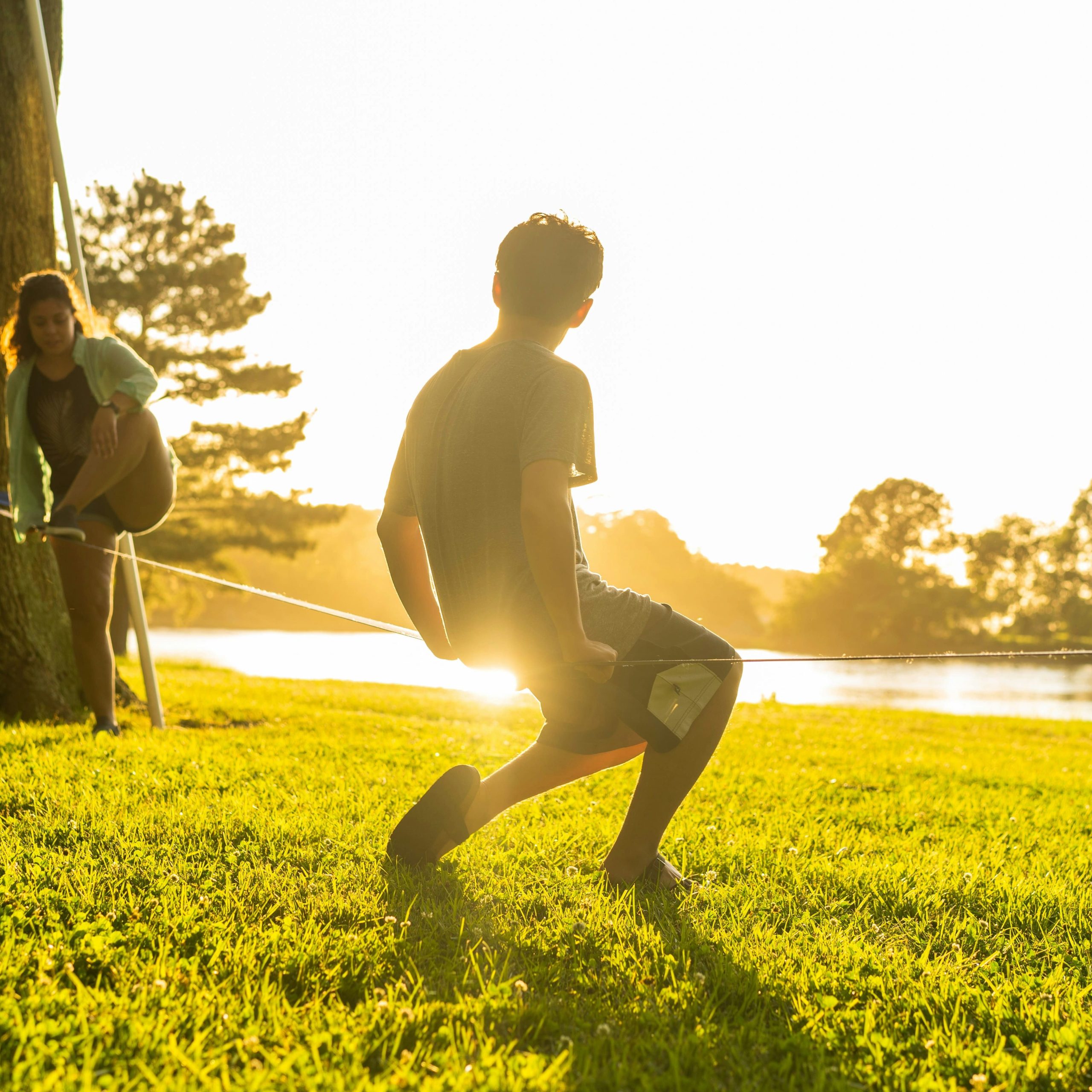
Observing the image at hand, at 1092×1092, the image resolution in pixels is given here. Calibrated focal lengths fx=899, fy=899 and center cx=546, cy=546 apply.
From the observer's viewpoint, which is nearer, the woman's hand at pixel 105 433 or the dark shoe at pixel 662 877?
the dark shoe at pixel 662 877

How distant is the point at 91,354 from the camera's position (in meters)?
4.47

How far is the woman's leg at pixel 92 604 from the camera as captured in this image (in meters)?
4.55

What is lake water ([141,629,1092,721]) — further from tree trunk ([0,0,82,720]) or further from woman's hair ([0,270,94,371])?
woman's hair ([0,270,94,371])

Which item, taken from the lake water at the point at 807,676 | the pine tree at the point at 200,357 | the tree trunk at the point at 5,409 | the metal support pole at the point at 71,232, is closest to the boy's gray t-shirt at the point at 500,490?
the metal support pole at the point at 71,232

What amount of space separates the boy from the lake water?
24.9 feet

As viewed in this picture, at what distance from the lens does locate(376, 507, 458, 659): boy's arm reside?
2.79 m

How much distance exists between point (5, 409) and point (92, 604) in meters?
1.80

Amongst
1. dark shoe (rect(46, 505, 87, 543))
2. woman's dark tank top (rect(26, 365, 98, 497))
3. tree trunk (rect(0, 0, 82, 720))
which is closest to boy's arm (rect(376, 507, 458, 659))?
dark shoe (rect(46, 505, 87, 543))

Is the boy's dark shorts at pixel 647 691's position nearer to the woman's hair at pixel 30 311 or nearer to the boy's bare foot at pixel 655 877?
the boy's bare foot at pixel 655 877

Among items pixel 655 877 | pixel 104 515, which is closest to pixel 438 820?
pixel 655 877

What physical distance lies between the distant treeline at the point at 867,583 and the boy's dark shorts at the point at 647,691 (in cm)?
4956

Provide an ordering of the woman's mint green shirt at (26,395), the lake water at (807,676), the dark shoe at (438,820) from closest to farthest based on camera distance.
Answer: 1. the dark shoe at (438,820)
2. the woman's mint green shirt at (26,395)
3. the lake water at (807,676)

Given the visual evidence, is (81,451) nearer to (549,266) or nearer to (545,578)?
(549,266)

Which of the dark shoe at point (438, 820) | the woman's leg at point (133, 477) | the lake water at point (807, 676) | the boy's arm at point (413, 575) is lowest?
the lake water at point (807, 676)
